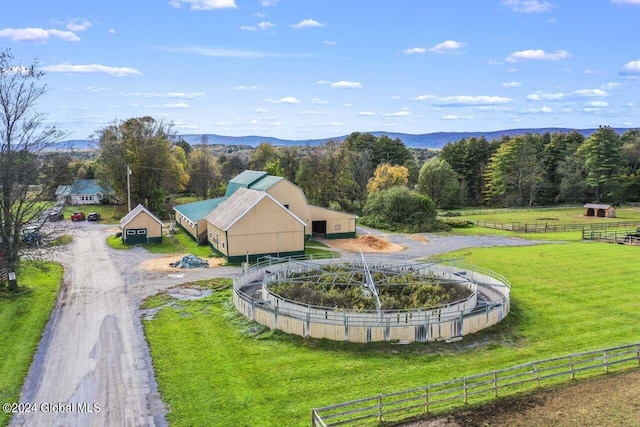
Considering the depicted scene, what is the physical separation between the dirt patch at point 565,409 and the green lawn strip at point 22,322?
14.7 m

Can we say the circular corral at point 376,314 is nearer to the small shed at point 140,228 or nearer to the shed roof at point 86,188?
the small shed at point 140,228

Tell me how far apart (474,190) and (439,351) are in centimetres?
8281

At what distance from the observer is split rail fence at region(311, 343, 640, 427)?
15836 millimetres

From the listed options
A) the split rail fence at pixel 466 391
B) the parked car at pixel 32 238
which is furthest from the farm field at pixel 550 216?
the parked car at pixel 32 238

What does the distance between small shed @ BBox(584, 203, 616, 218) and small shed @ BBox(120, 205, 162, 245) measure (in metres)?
60.3

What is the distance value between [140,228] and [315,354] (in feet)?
105

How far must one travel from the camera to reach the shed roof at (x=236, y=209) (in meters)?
41.6

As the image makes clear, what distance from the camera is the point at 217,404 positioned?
17.1 metres

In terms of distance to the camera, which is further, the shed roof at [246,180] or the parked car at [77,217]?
the parked car at [77,217]

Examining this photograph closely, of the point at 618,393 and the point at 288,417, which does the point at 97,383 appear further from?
the point at 618,393

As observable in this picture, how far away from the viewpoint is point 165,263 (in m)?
39.7

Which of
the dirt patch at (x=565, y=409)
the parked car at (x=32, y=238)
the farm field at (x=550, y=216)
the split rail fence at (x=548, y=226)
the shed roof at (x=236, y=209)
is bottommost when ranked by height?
the dirt patch at (x=565, y=409)

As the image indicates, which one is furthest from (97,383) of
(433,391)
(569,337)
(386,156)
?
(386,156)

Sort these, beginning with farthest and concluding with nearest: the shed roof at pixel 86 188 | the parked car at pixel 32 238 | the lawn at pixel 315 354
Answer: the shed roof at pixel 86 188 < the parked car at pixel 32 238 < the lawn at pixel 315 354
